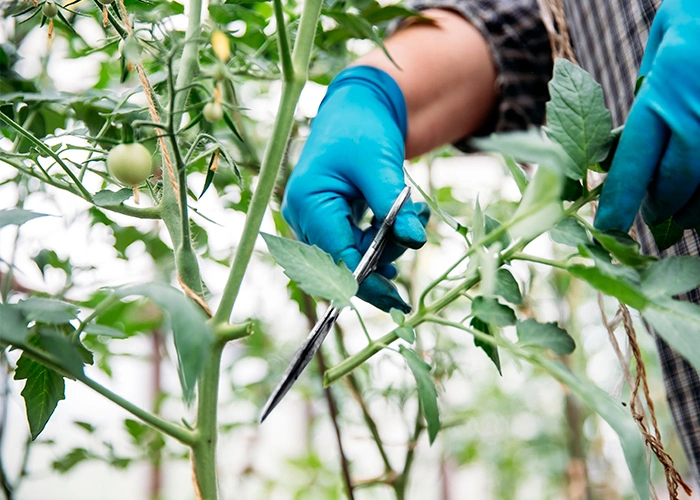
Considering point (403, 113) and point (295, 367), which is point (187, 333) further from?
point (403, 113)

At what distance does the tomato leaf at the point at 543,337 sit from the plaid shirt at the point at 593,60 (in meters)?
0.31

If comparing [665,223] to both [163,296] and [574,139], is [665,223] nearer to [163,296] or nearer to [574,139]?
[574,139]

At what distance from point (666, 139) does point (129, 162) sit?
0.33 m

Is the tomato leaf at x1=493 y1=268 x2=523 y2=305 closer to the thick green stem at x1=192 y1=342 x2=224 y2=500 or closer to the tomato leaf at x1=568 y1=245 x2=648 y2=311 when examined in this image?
the tomato leaf at x1=568 y1=245 x2=648 y2=311

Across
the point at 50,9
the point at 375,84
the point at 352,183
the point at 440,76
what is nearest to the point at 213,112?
the point at 50,9

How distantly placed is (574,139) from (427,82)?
1.47 ft

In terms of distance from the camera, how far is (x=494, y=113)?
87 cm

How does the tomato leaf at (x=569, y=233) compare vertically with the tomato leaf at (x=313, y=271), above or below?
below

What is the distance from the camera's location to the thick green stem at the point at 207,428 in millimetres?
313

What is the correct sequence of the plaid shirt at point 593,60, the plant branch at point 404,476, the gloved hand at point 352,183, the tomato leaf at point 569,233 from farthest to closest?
the plant branch at point 404,476, the plaid shirt at point 593,60, the gloved hand at point 352,183, the tomato leaf at point 569,233

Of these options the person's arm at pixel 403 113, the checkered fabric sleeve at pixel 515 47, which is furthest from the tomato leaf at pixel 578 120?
the checkered fabric sleeve at pixel 515 47

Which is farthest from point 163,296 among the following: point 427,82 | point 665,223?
point 427,82

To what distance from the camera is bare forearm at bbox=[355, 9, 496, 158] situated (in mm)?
742

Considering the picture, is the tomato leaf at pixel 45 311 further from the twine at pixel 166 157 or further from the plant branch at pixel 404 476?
the plant branch at pixel 404 476
